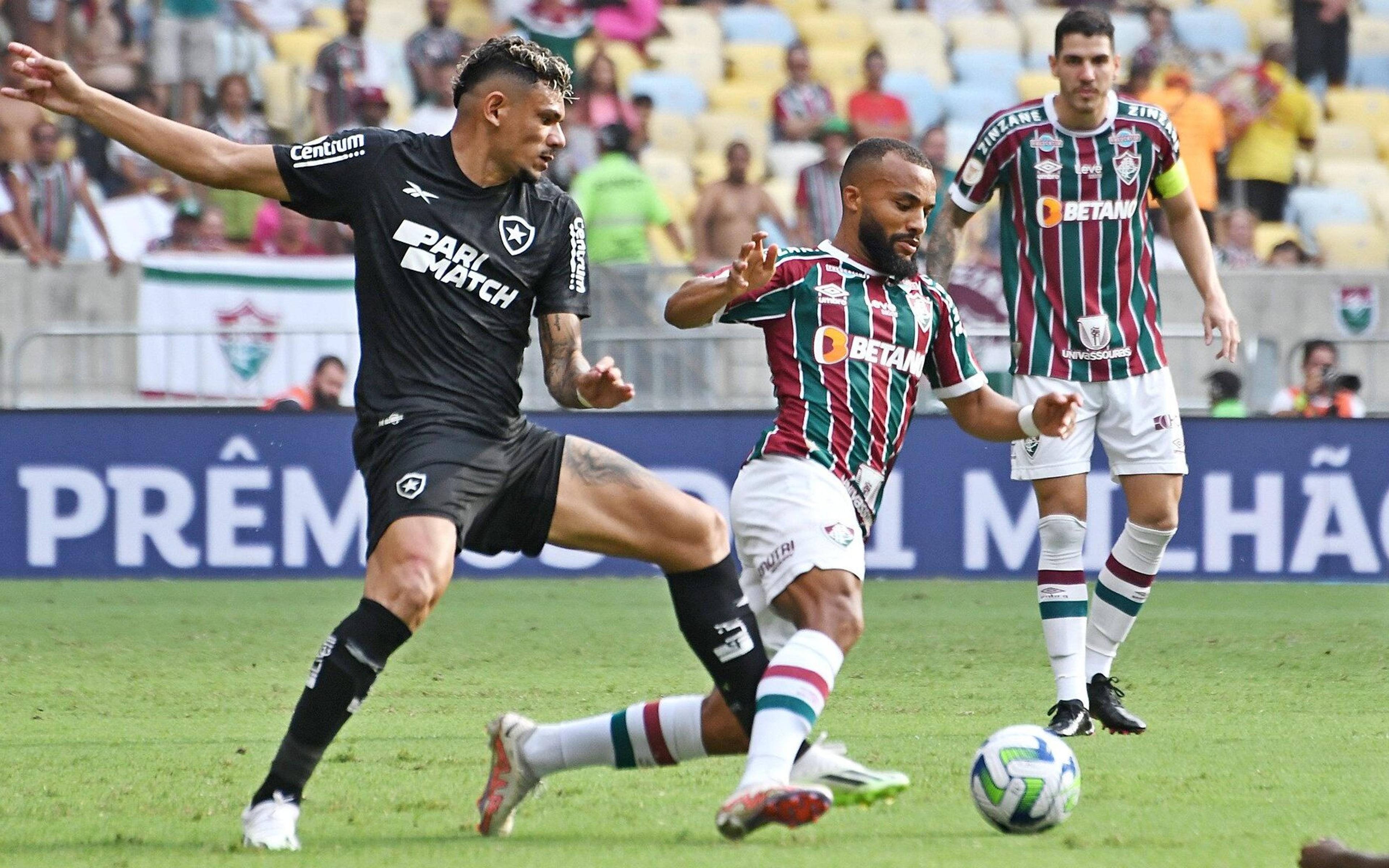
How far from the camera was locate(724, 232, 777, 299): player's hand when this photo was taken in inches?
198

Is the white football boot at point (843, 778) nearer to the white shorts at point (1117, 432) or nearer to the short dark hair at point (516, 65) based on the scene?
the short dark hair at point (516, 65)

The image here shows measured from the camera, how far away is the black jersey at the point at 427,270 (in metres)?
5.23

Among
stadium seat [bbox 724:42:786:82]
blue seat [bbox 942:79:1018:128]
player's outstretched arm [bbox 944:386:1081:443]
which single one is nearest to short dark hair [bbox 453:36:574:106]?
player's outstretched arm [bbox 944:386:1081:443]

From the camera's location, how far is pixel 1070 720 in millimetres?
6672

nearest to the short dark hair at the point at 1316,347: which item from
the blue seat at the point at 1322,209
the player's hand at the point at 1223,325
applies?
the blue seat at the point at 1322,209

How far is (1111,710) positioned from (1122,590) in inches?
21.8

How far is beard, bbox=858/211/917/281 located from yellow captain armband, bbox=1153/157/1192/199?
210cm

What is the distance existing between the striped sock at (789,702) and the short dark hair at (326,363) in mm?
8343

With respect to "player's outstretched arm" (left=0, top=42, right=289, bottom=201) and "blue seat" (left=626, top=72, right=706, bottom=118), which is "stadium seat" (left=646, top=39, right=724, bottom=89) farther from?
"player's outstretched arm" (left=0, top=42, right=289, bottom=201)

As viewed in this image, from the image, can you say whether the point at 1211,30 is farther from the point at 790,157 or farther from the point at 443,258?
the point at 443,258

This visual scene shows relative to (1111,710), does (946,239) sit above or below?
above

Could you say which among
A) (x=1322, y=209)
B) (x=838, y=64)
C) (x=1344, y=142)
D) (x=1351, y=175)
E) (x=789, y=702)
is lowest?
(x=789, y=702)

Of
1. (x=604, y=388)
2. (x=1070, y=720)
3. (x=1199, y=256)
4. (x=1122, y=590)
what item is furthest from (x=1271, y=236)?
(x=604, y=388)

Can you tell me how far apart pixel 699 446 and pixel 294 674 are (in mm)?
4398
